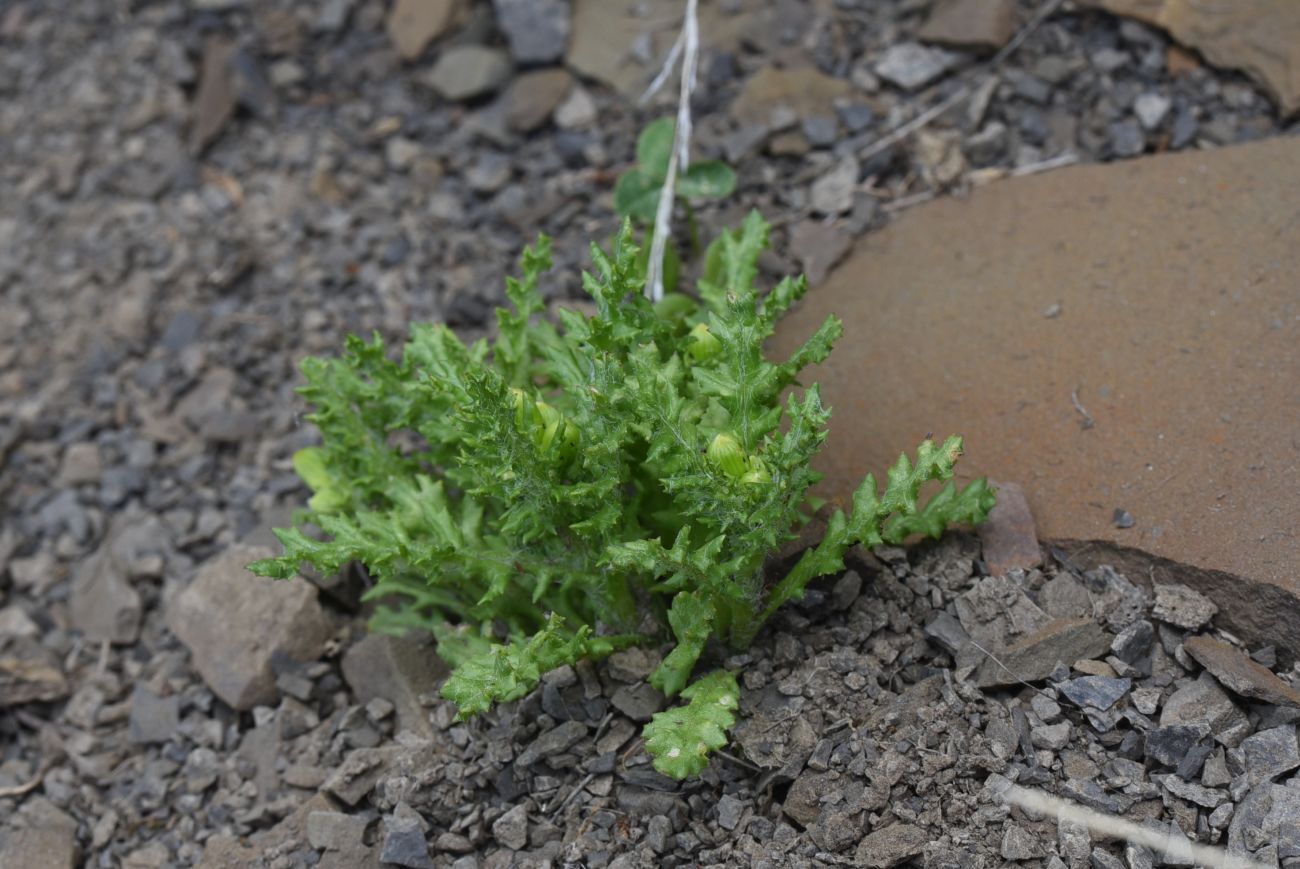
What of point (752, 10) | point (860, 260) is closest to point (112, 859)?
point (860, 260)

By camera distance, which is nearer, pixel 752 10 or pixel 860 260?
pixel 860 260

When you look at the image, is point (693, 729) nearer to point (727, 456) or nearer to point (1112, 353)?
point (727, 456)

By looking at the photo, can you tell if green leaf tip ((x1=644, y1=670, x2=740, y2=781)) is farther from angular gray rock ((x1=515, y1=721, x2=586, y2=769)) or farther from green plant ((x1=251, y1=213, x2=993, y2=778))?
angular gray rock ((x1=515, y1=721, x2=586, y2=769))

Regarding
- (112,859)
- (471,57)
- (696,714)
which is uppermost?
(471,57)

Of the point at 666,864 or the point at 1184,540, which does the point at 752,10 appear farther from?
the point at 666,864

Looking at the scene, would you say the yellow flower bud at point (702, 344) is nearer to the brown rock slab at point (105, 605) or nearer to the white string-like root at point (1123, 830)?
the white string-like root at point (1123, 830)
